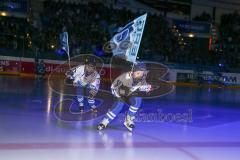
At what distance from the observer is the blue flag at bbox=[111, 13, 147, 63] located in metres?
12.0

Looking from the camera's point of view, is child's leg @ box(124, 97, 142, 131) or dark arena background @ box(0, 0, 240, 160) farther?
child's leg @ box(124, 97, 142, 131)

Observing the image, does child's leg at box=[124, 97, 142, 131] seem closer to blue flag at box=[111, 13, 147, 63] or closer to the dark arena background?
the dark arena background

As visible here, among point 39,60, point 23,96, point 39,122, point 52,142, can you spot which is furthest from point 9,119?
point 39,60

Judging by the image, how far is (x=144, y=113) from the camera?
46.2 ft

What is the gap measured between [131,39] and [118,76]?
1.28m

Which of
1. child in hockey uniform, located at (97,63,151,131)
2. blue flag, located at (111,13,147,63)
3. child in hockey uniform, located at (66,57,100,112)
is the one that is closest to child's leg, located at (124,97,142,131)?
child in hockey uniform, located at (97,63,151,131)

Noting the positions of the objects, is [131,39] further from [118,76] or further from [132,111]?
[132,111]

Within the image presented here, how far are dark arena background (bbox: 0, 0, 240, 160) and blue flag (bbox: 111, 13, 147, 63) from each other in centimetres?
3

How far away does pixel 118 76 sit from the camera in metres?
11.2

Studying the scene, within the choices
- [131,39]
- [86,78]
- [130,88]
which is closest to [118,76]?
[130,88]

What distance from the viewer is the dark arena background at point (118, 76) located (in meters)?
8.79

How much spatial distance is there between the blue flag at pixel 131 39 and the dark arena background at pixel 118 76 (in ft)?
0.09

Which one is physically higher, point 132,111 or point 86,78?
point 86,78

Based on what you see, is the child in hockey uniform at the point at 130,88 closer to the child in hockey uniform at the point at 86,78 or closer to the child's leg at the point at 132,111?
the child's leg at the point at 132,111
